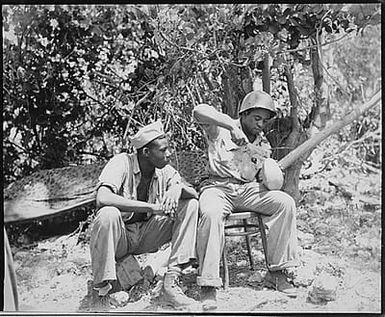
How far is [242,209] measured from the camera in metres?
4.21

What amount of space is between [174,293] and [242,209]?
0.57 metres

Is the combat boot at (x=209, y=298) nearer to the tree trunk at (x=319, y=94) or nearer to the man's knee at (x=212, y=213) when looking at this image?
the man's knee at (x=212, y=213)

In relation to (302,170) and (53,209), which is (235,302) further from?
(53,209)

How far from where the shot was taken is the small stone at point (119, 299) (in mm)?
4164

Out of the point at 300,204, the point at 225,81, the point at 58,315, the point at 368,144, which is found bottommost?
the point at 58,315

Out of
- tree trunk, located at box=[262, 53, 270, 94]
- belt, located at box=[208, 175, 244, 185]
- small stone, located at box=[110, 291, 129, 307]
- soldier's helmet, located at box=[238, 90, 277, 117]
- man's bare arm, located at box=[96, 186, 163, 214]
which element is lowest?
small stone, located at box=[110, 291, 129, 307]

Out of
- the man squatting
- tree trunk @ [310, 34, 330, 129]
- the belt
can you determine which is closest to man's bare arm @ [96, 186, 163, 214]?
the man squatting

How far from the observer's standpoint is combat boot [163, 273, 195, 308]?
4145 mm

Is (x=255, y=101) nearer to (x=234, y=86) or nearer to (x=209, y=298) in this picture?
(x=234, y=86)

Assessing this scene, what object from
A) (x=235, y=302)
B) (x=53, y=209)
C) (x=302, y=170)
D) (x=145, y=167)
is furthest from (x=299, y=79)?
(x=53, y=209)

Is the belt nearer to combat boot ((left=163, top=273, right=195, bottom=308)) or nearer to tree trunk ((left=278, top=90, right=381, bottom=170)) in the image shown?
tree trunk ((left=278, top=90, right=381, bottom=170))

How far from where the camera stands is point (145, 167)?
4215mm

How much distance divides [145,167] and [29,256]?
2.59 feet

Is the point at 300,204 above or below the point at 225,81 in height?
below
